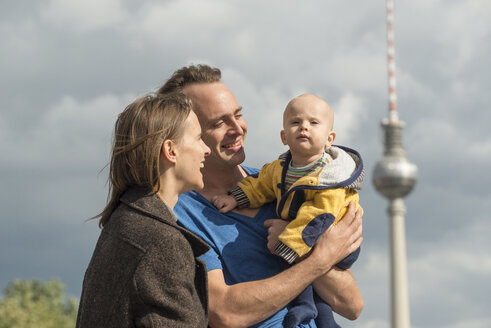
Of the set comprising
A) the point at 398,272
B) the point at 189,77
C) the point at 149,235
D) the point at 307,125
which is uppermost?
the point at 398,272

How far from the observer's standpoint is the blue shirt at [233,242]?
379 centimetres

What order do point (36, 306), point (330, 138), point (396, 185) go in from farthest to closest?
point (396, 185) < point (36, 306) < point (330, 138)

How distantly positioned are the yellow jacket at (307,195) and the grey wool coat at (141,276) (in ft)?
2.78

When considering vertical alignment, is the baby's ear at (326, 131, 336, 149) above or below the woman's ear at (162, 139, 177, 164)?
above

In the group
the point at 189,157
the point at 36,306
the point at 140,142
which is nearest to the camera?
the point at 140,142

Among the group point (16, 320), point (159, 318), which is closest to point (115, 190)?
point (159, 318)

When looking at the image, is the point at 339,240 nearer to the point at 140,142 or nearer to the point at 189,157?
the point at 189,157

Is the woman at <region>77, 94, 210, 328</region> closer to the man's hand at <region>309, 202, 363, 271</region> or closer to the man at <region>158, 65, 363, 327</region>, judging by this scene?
the man at <region>158, 65, 363, 327</region>

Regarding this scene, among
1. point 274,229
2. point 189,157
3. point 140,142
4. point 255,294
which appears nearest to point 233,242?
point 274,229

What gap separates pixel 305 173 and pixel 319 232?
0.36 meters

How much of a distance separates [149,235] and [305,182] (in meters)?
1.18

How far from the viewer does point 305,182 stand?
12.9ft

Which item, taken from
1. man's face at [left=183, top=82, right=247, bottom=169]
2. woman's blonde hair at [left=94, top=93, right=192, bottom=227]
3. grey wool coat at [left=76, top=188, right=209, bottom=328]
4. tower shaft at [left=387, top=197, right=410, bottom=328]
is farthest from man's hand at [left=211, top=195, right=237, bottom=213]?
tower shaft at [left=387, top=197, right=410, bottom=328]

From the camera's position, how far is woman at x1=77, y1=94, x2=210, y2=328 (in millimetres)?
2887
